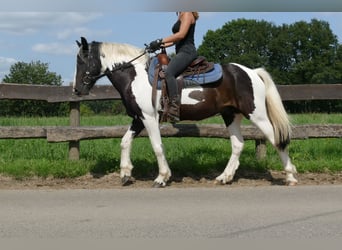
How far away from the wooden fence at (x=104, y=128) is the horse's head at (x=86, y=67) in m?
1.03

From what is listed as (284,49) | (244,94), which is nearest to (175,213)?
(244,94)

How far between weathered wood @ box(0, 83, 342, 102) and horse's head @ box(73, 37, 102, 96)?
3.81 feet

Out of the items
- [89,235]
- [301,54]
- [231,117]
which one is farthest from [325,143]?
[301,54]

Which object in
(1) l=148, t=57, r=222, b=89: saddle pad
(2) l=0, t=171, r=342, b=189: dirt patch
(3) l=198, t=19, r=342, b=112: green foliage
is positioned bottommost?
(2) l=0, t=171, r=342, b=189: dirt patch

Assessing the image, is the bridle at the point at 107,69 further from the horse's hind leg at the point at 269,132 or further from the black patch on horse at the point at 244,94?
the horse's hind leg at the point at 269,132

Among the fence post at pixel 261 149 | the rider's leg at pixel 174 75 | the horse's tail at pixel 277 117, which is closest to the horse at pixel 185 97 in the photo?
the horse's tail at pixel 277 117

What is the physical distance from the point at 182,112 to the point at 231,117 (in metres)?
0.97

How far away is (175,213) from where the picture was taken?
5.80 m

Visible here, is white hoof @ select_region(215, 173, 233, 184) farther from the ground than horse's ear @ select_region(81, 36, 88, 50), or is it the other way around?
horse's ear @ select_region(81, 36, 88, 50)

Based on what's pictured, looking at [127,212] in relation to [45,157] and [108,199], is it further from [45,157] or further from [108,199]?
[45,157]

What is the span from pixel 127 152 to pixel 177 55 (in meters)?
1.70

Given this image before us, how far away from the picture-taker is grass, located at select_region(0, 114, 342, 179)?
8.38 m

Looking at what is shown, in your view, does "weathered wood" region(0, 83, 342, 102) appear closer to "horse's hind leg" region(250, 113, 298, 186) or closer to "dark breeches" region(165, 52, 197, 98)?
"horse's hind leg" region(250, 113, 298, 186)

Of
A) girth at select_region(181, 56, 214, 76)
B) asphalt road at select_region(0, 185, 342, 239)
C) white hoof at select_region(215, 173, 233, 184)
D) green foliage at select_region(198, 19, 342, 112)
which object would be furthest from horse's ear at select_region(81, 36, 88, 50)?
green foliage at select_region(198, 19, 342, 112)
